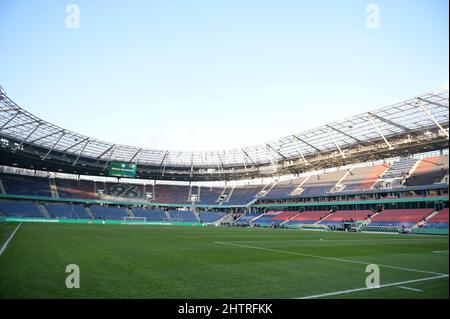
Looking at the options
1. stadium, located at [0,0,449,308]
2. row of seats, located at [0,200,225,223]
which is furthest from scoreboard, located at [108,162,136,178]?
row of seats, located at [0,200,225,223]

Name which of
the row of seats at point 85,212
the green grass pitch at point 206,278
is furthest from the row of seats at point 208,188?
the green grass pitch at point 206,278

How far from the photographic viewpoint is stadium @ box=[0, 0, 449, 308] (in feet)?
26.5

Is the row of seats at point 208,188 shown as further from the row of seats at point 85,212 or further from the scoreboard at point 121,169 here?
the scoreboard at point 121,169

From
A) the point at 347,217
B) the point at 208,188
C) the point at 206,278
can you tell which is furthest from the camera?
the point at 208,188

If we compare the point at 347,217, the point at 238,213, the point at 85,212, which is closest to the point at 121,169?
the point at 85,212

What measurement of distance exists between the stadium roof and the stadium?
31 cm

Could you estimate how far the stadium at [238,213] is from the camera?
26.5ft

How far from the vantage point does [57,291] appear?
6902 millimetres

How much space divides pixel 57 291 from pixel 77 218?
66.1 meters

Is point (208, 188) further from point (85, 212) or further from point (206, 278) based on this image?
point (206, 278)

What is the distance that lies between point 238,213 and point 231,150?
2126cm

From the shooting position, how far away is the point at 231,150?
74.9 m
